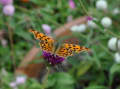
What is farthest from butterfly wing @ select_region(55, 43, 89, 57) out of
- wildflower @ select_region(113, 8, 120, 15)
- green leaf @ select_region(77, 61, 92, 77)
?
wildflower @ select_region(113, 8, 120, 15)

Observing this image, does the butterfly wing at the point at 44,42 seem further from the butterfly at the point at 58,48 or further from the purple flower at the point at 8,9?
the purple flower at the point at 8,9

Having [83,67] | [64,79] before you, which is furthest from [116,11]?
[64,79]

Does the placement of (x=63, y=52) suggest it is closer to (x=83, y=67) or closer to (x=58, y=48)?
(x=58, y=48)

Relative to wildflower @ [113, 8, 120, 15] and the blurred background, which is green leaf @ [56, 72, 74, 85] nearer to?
the blurred background

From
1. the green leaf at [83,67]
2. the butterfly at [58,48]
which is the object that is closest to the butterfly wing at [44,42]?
the butterfly at [58,48]

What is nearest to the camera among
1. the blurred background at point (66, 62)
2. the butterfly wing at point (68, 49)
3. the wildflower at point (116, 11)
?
the butterfly wing at point (68, 49)

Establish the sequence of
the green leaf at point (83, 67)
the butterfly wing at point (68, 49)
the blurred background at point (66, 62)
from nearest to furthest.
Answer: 1. the butterfly wing at point (68, 49)
2. the blurred background at point (66, 62)
3. the green leaf at point (83, 67)

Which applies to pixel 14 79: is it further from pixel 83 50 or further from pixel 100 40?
pixel 83 50
